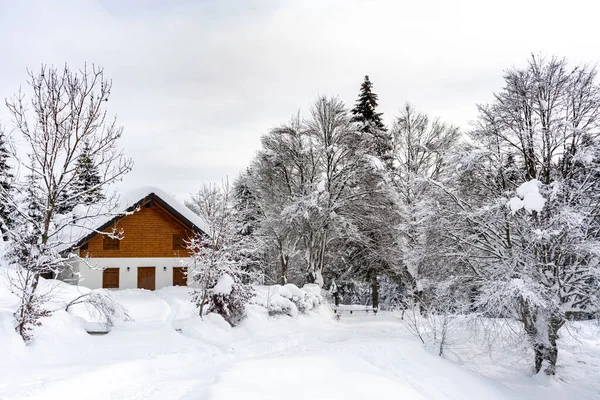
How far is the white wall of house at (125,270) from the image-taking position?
24359mm

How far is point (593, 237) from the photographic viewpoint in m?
12.2

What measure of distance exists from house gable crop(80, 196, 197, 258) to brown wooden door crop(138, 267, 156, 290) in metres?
0.88

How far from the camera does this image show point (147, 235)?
2631cm

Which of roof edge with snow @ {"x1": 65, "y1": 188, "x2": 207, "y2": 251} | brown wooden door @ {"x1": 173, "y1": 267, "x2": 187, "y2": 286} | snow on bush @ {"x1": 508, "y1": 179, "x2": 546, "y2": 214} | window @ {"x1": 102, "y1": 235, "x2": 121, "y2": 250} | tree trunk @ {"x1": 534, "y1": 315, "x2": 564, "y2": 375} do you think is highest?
roof edge with snow @ {"x1": 65, "y1": 188, "x2": 207, "y2": 251}

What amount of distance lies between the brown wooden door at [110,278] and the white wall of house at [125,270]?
0.68 ft

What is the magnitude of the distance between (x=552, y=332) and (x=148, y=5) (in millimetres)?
15693

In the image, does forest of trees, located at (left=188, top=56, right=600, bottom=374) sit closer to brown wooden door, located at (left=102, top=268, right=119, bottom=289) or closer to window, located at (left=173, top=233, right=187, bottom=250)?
window, located at (left=173, top=233, right=187, bottom=250)

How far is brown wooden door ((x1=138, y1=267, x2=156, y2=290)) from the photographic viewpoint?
26.0 meters

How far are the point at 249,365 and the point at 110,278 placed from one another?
19.3 m

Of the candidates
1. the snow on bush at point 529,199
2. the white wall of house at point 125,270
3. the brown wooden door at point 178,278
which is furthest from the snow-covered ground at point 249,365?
the brown wooden door at point 178,278

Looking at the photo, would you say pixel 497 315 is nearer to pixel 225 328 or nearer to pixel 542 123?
pixel 542 123

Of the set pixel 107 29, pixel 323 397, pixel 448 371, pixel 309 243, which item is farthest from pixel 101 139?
pixel 309 243

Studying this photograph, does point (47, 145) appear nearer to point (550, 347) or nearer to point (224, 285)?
point (224, 285)

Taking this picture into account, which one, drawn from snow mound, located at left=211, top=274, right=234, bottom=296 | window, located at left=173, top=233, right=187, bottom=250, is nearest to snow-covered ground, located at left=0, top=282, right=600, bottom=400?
snow mound, located at left=211, top=274, right=234, bottom=296
